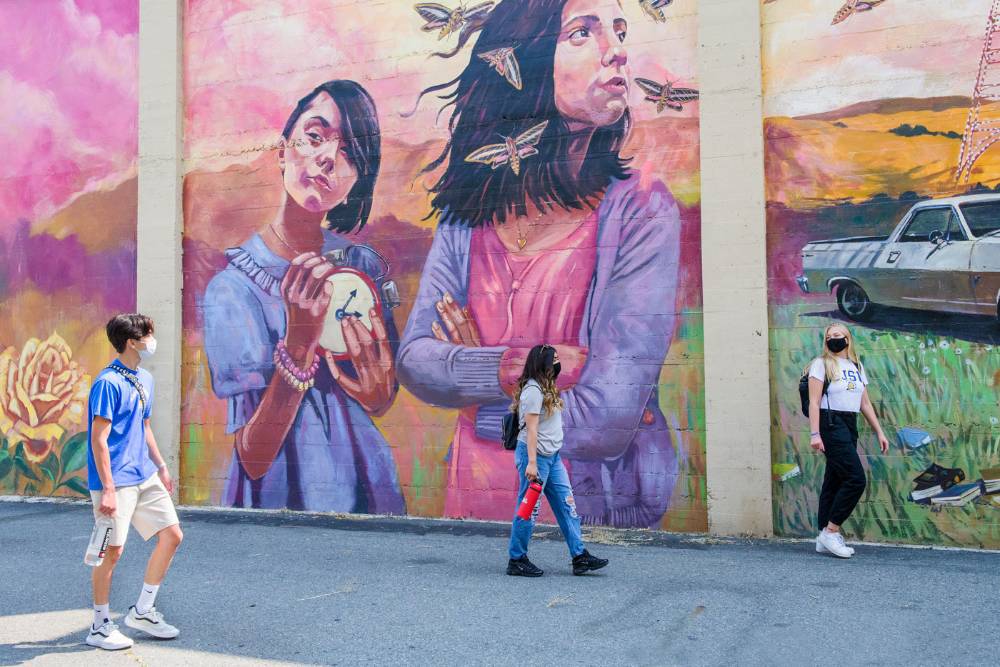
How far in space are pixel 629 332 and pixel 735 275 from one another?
3.58 feet

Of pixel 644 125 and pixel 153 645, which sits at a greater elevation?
pixel 644 125

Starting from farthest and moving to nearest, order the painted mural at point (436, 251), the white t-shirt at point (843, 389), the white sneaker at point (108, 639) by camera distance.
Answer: the painted mural at point (436, 251) → the white t-shirt at point (843, 389) → the white sneaker at point (108, 639)

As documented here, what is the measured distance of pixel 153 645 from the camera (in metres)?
5.07

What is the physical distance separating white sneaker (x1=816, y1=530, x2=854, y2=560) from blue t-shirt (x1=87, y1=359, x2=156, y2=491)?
490 centimetres

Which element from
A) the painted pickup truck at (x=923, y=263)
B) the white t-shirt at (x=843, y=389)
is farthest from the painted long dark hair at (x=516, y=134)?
the white t-shirt at (x=843, y=389)

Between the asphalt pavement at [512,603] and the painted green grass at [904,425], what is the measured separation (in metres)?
0.31

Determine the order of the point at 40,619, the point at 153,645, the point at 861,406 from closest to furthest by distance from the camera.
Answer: the point at 153,645 → the point at 40,619 → the point at 861,406

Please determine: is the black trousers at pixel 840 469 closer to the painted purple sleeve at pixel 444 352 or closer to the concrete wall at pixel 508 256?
the concrete wall at pixel 508 256

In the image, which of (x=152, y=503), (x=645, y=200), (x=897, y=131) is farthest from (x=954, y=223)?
(x=152, y=503)

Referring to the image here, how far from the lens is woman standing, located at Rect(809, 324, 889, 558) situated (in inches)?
276

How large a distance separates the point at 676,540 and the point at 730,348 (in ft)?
5.62

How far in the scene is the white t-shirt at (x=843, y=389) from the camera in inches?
281

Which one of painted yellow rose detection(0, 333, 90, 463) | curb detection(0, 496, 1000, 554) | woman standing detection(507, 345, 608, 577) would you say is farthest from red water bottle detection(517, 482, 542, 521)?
painted yellow rose detection(0, 333, 90, 463)

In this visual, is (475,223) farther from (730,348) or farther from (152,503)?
(152,503)
